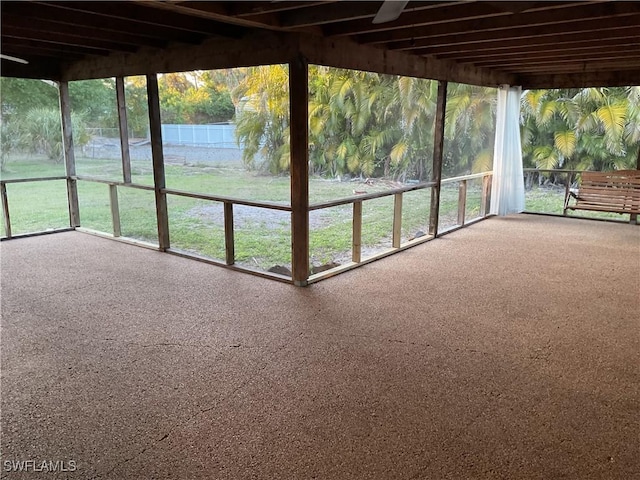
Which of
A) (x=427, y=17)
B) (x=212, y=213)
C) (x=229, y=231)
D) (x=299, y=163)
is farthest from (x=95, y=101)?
(x=427, y=17)

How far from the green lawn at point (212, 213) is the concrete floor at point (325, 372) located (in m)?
1.31

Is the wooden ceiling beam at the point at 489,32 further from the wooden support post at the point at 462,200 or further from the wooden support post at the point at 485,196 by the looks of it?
the wooden support post at the point at 485,196

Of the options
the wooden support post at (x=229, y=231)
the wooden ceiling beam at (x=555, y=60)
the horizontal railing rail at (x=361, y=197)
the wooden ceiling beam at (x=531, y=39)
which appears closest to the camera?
the wooden ceiling beam at (x=531, y=39)

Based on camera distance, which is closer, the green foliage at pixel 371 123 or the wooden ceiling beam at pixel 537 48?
the wooden ceiling beam at pixel 537 48

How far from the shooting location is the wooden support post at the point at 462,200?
730cm

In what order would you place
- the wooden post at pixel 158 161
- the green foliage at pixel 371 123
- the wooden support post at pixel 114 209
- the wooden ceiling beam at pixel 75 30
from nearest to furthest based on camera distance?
the wooden ceiling beam at pixel 75 30
the wooden post at pixel 158 161
the wooden support post at pixel 114 209
the green foliage at pixel 371 123

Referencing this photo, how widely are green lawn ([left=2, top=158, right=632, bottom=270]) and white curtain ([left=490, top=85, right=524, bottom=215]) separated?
457mm

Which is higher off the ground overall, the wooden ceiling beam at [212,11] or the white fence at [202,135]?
the wooden ceiling beam at [212,11]

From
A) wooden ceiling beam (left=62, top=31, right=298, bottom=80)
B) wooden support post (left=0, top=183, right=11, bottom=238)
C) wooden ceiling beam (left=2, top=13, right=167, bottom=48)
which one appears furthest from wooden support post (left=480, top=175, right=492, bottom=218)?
wooden support post (left=0, top=183, right=11, bottom=238)

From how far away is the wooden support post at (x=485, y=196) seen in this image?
8.20 meters

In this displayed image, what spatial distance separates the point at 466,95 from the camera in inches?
353

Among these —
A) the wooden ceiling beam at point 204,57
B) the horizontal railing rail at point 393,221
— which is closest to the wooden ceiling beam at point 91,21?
the wooden ceiling beam at point 204,57

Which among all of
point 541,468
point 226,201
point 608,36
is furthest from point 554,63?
point 541,468

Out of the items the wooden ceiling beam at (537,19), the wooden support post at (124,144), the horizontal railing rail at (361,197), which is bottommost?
the horizontal railing rail at (361,197)
